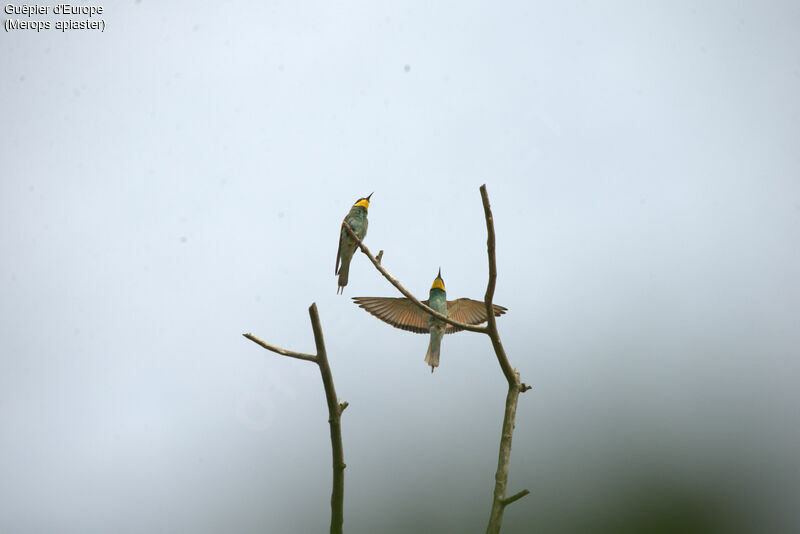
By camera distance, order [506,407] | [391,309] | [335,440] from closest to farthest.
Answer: [335,440], [506,407], [391,309]

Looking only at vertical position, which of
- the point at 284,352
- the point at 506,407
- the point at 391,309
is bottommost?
the point at 506,407

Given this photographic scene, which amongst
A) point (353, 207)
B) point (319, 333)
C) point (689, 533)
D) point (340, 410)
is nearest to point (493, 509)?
point (340, 410)

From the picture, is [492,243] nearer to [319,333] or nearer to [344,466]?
[319,333]

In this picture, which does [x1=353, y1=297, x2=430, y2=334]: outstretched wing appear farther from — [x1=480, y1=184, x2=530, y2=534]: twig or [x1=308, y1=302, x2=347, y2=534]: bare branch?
[x1=308, y1=302, x2=347, y2=534]: bare branch

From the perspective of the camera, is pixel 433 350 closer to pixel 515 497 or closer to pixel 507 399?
pixel 507 399

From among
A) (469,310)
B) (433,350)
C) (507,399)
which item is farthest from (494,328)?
(469,310)

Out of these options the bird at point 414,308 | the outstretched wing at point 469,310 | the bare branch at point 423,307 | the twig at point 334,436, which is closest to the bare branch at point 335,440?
the twig at point 334,436

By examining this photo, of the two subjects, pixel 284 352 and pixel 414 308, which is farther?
pixel 414 308

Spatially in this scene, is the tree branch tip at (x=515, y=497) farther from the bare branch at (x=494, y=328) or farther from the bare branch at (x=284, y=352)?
the bare branch at (x=284, y=352)

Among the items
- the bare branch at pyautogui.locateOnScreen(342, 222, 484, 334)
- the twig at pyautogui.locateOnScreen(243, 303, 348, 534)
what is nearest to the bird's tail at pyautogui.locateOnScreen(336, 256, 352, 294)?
the bare branch at pyautogui.locateOnScreen(342, 222, 484, 334)

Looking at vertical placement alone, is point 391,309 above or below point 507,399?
above
